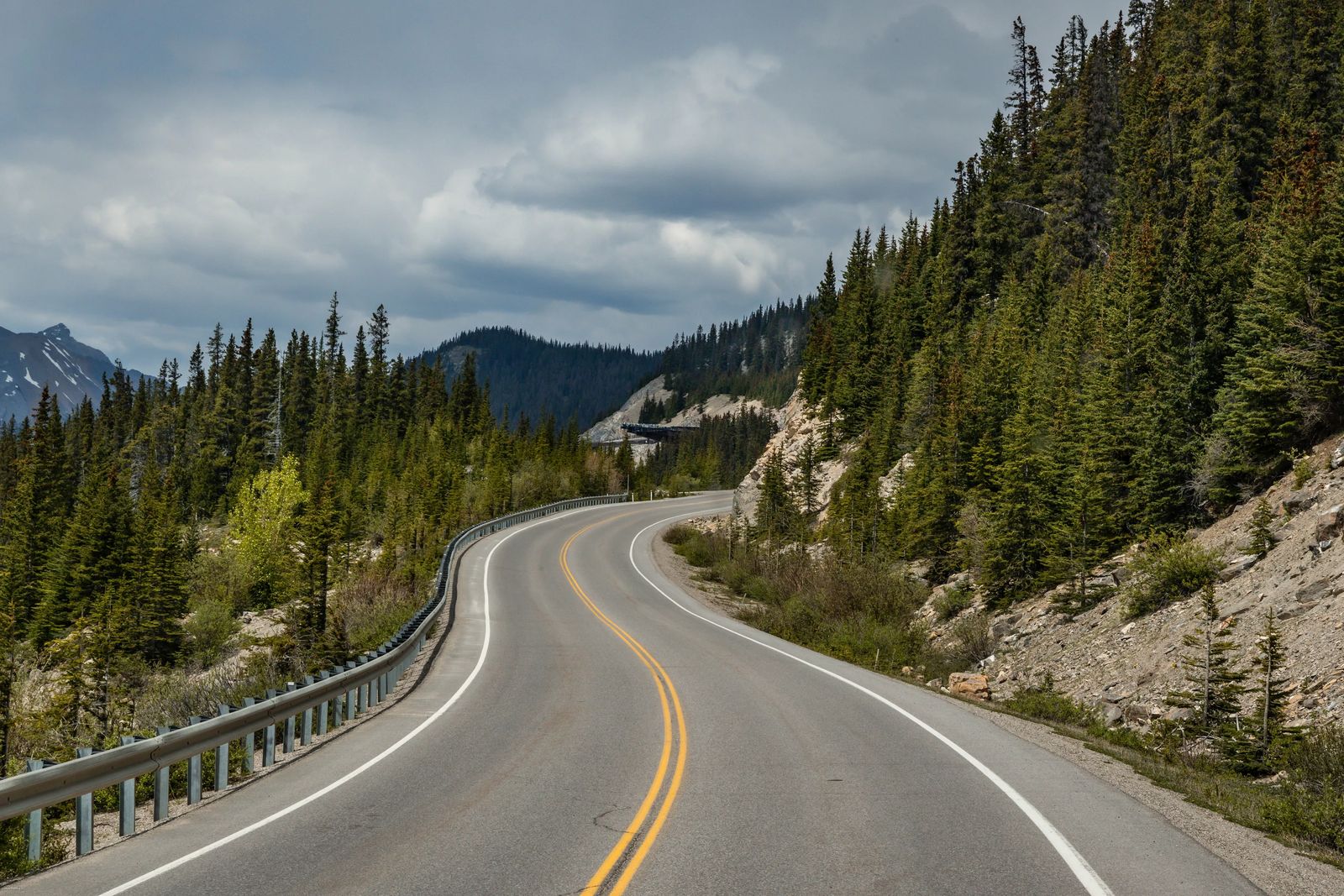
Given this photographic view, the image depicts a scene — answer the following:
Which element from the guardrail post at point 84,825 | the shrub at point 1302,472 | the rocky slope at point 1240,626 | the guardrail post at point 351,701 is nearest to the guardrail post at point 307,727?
the guardrail post at point 351,701

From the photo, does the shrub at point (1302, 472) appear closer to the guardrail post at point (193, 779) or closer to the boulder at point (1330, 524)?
the boulder at point (1330, 524)

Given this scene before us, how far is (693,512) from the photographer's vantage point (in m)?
78.4

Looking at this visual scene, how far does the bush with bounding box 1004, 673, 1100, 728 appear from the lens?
1792 centimetres

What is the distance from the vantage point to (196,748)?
29.0ft

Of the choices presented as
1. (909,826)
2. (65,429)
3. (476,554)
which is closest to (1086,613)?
(909,826)

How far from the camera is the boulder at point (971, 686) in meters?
22.5

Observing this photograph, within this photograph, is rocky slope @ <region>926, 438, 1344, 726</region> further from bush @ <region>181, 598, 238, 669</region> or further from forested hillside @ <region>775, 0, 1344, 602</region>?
bush @ <region>181, 598, 238, 669</region>

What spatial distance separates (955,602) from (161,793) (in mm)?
30338

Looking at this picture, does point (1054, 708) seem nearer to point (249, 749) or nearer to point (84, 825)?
point (249, 749)

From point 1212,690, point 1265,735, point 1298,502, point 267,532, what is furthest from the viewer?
point 267,532

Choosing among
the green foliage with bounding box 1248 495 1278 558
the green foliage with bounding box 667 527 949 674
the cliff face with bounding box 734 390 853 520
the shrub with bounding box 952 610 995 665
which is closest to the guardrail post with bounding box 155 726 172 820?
the green foliage with bounding box 667 527 949 674

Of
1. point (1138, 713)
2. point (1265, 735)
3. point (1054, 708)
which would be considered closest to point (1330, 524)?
point (1138, 713)

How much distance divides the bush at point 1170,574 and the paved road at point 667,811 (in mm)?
8522

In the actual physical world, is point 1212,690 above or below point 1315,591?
below
